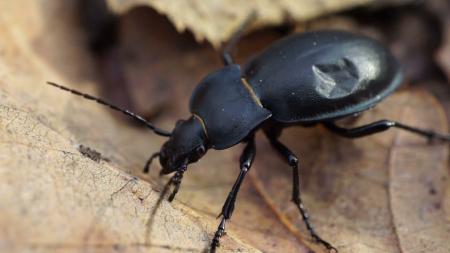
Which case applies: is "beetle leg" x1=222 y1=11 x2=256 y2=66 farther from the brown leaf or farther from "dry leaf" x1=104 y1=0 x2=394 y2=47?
the brown leaf

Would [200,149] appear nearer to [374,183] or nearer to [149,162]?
[149,162]

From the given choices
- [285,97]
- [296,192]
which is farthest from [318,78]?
[296,192]

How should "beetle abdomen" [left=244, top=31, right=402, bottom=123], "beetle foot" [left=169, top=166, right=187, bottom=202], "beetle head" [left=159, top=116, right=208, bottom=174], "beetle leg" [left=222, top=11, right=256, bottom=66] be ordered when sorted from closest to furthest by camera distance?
"beetle foot" [left=169, top=166, right=187, bottom=202] → "beetle head" [left=159, top=116, right=208, bottom=174] → "beetle abdomen" [left=244, top=31, right=402, bottom=123] → "beetle leg" [left=222, top=11, right=256, bottom=66]

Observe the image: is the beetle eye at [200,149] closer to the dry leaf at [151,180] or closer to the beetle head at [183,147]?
the beetle head at [183,147]

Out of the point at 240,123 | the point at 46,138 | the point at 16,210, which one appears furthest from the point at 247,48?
the point at 16,210

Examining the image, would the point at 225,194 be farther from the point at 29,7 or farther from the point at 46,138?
the point at 29,7

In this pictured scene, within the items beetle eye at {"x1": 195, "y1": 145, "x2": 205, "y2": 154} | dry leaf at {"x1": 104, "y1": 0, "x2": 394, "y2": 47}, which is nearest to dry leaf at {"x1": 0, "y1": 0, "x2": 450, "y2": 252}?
beetle eye at {"x1": 195, "y1": 145, "x2": 205, "y2": 154}
